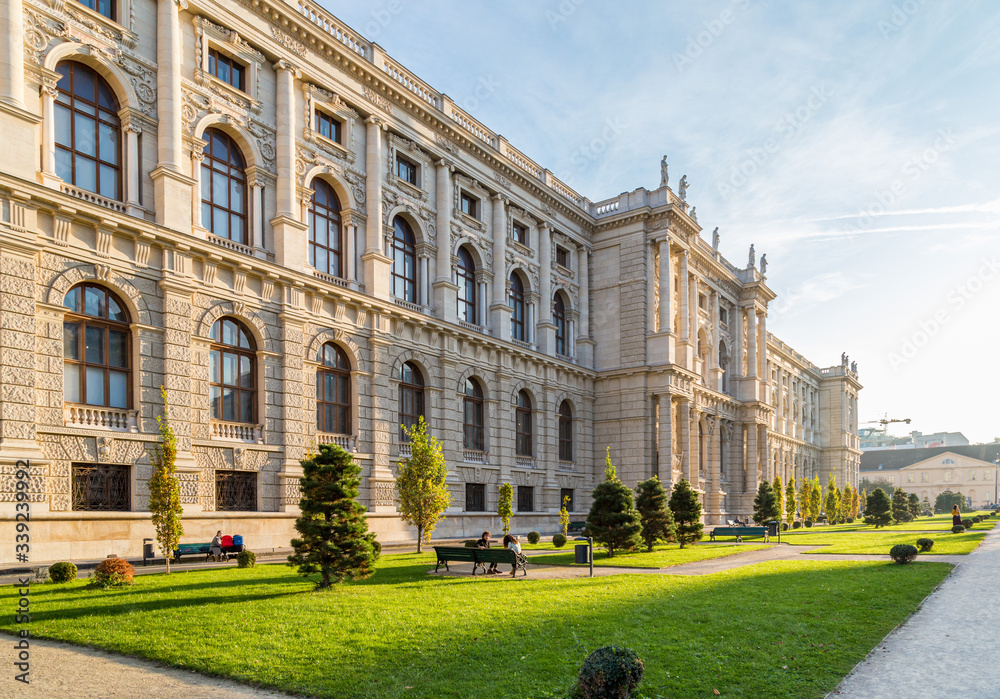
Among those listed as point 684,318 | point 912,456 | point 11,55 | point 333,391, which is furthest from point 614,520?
point 912,456

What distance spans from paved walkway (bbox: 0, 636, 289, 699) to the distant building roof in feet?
636

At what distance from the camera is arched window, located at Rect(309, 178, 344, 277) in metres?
34.1

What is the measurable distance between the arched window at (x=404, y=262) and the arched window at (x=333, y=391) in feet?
19.9

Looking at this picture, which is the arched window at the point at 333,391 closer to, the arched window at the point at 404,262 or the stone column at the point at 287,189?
the stone column at the point at 287,189

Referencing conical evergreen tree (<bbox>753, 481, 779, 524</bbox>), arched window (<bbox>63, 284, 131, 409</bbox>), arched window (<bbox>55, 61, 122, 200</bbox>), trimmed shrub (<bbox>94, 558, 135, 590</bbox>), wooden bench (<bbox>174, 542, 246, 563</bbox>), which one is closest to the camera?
trimmed shrub (<bbox>94, 558, 135, 590</bbox>)

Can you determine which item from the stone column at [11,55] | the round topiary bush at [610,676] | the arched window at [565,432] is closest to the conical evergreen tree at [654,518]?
the arched window at [565,432]

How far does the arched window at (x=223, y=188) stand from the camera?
2945 centimetres

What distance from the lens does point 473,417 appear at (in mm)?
42562

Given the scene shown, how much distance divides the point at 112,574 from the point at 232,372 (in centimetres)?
1182

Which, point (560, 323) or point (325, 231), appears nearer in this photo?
point (325, 231)

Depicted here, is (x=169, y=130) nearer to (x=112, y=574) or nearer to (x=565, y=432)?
(x=112, y=574)

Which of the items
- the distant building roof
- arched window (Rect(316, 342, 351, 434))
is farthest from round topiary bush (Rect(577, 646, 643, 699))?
the distant building roof

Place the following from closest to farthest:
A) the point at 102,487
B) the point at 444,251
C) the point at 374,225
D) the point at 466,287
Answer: the point at 102,487 < the point at 374,225 < the point at 444,251 < the point at 466,287

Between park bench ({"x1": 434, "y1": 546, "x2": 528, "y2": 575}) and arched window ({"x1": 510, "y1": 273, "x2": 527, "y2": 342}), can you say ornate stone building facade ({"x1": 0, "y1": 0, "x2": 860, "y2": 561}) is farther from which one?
park bench ({"x1": 434, "y1": 546, "x2": 528, "y2": 575})
